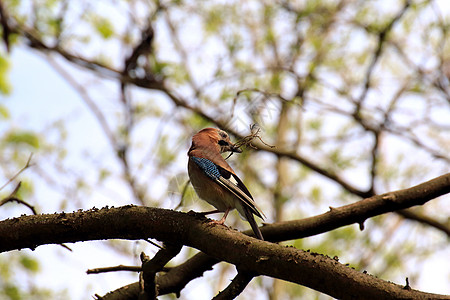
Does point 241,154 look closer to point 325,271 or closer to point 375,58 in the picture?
point 325,271

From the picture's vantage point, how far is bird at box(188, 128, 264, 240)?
445 centimetres

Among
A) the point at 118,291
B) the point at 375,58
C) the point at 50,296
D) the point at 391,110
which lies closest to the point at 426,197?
the point at 118,291

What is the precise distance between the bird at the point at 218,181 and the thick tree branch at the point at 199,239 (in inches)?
38.0

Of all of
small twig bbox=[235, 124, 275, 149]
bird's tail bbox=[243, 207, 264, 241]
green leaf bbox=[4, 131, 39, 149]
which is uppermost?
green leaf bbox=[4, 131, 39, 149]

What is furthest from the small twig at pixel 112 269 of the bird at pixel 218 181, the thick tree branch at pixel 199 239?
the bird at pixel 218 181

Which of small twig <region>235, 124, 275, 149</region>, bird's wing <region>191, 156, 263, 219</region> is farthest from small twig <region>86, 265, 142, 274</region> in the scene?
small twig <region>235, 124, 275, 149</region>

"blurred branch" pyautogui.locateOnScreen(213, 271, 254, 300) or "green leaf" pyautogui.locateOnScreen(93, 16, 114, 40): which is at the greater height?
"green leaf" pyautogui.locateOnScreen(93, 16, 114, 40)

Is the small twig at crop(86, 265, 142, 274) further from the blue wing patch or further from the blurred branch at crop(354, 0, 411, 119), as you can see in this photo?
the blurred branch at crop(354, 0, 411, 119)

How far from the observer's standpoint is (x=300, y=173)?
1562cm

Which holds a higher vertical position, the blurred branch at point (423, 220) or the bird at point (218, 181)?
the blurred branch at point (423, 220)

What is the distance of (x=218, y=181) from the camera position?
15.2 feet

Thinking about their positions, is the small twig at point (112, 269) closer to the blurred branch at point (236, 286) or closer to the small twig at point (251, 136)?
the blurred branch at point (236, 286)

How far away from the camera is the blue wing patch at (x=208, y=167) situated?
15.5ft

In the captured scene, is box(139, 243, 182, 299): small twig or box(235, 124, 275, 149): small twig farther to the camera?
box(235, 124, 275, 149): small twig
